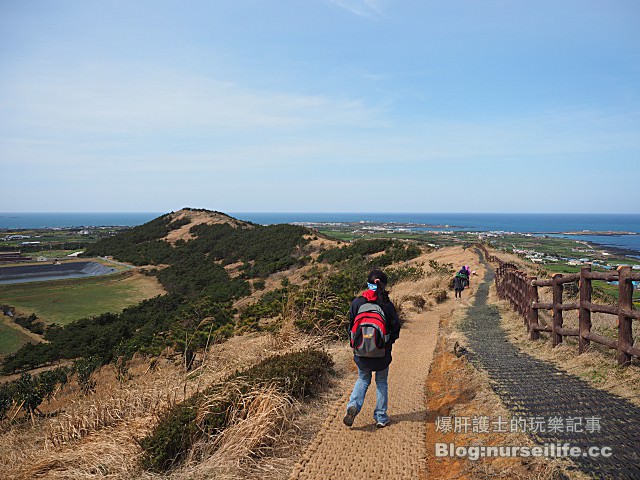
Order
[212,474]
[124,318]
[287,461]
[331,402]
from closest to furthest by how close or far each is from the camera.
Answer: [212,474]
[287,461]
[331,402]
[124,318]

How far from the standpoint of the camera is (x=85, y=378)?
11.5 metres

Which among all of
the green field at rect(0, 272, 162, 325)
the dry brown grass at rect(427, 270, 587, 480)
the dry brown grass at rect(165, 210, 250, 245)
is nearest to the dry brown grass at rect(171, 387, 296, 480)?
the dry brown grass at rect(427, 270, 587, 480)

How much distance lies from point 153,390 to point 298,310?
462 cm

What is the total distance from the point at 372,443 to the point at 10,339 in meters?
25.1

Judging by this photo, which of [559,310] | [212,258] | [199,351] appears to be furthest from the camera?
[212,258]

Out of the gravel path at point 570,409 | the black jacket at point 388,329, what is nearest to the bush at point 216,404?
the black jacket at point 388,329

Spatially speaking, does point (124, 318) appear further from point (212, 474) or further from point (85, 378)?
point (212, 474)

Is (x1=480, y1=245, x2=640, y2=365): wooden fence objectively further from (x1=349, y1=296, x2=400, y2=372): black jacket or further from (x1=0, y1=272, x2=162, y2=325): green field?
(x1=0, y1=272, x2=162, y2=325): green field

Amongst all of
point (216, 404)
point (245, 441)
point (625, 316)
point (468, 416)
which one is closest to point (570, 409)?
point (468, 416)

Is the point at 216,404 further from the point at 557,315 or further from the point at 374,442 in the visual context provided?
the point at 557,315

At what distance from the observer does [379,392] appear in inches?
194

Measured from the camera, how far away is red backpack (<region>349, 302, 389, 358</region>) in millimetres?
4488

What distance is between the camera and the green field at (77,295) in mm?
29127

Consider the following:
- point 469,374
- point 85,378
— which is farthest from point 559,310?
point 85,378
